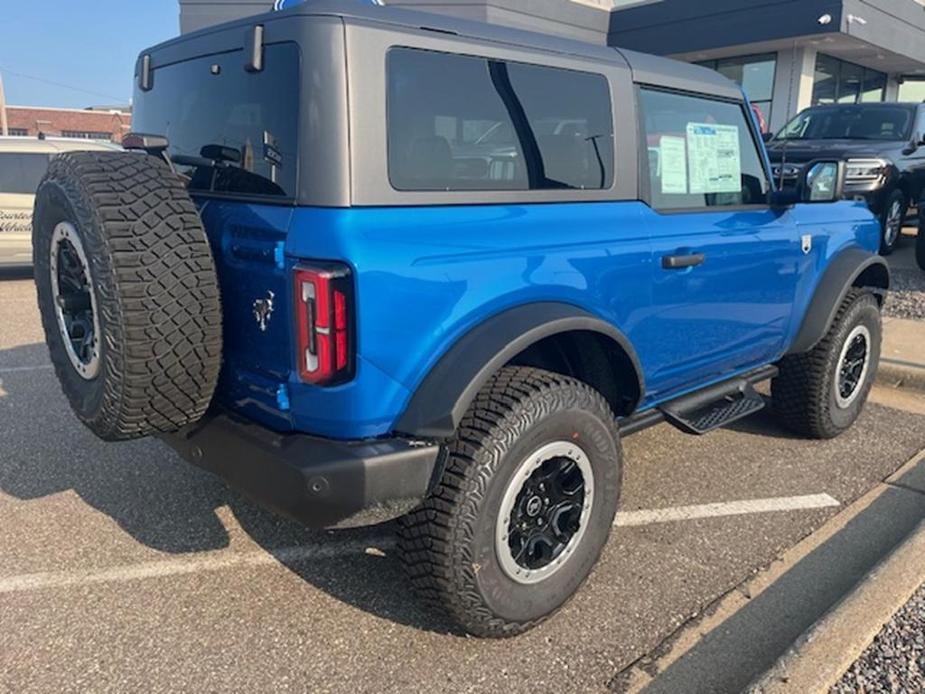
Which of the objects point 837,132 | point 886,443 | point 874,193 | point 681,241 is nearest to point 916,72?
point 837,132

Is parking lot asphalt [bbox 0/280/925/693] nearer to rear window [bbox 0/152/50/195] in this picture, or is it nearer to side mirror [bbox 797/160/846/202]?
side mirror [bbox 797/160/846/202]

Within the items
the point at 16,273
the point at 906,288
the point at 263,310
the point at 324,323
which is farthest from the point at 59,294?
the point at 16,273

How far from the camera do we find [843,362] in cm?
435

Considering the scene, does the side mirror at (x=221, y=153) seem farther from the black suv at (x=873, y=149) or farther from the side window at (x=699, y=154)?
the black suv at (x=873, y=149)

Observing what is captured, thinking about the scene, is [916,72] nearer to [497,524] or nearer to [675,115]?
[675,115]

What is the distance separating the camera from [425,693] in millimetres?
2277

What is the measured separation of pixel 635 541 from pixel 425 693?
126cm

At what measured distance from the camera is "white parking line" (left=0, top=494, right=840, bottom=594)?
283 cm

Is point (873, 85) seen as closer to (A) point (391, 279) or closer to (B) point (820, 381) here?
(B) point (820, 381)

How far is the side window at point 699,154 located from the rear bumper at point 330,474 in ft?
5.19

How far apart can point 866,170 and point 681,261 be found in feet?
22.9

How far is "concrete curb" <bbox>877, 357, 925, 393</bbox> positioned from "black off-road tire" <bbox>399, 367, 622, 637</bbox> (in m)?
3.83

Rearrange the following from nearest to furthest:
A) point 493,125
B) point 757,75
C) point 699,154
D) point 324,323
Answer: point 324,323, point 493,125, point 699,154, point 757,75

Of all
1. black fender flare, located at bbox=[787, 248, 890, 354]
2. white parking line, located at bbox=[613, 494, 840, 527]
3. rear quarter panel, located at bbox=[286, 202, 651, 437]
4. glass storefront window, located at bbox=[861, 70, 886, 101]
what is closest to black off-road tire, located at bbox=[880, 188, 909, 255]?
black fender flare, located at bbox=[787, 248, 890, 354]
